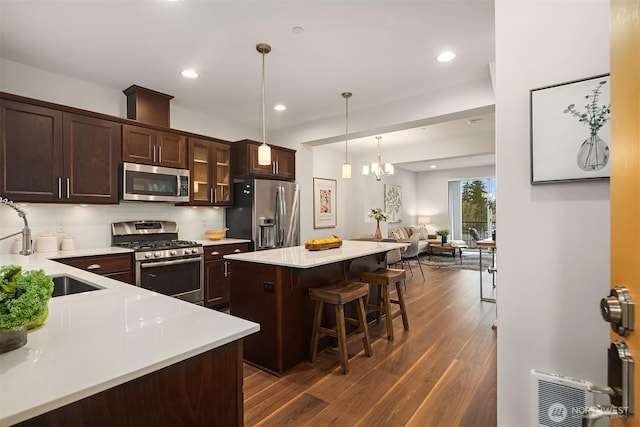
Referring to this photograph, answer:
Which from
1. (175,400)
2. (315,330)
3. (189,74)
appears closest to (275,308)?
(315,330)

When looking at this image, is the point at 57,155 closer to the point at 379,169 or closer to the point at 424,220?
the point at 379,169

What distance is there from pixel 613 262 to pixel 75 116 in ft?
13.4

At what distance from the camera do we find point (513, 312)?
152 centimetres

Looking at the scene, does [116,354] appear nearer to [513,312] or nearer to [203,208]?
[513,312]

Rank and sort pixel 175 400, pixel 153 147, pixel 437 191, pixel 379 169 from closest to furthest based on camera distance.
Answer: pixel 175 400 → pixel 153 147 → pixel 379 169 → pixel 437 191

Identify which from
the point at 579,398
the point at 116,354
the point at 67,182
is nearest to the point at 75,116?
the point at 67,182

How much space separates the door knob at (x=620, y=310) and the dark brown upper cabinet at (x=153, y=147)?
400cm

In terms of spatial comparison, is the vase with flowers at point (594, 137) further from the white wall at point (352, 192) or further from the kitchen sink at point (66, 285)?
the white wall at point (352, 192)

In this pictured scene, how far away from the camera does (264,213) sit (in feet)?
14.7

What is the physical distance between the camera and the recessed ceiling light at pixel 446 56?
9.42 ft

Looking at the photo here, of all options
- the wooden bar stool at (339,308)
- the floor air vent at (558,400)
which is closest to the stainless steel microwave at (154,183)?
the wooden bar stool at (339,308)

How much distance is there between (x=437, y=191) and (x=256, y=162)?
7.19 meters

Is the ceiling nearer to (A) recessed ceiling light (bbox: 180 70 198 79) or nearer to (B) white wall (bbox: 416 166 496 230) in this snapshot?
(A) recessed ceiling light (bbox: 180 70 198 79)

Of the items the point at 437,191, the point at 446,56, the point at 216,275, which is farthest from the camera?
the point at 437,191
